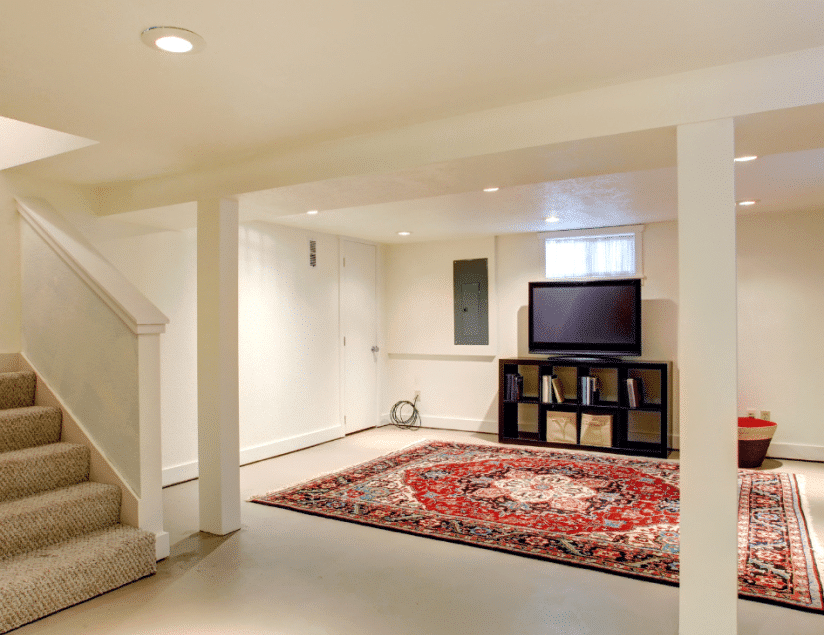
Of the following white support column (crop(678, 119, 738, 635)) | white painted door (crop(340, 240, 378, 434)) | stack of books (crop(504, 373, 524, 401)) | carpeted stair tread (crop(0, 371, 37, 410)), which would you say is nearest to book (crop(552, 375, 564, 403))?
stack of books (crop(504, 373, 524, 401))

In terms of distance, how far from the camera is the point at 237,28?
1.83 meters

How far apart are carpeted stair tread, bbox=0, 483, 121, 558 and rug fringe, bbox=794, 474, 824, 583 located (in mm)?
3395

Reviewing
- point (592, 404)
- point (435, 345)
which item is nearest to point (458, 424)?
point (435, 345)

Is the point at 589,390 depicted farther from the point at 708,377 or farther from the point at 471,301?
the point at 708,377

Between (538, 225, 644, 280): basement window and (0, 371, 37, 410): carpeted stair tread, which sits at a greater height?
(538, 225, 644, 280): basement window

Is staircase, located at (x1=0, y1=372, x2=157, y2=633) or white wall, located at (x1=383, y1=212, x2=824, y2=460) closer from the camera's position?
staircase, located at (x1=0, y1=372, x2=157, y2=633)

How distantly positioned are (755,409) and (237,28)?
17.3 feet

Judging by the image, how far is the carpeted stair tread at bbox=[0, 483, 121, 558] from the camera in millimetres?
2607

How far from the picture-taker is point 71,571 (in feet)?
8.34

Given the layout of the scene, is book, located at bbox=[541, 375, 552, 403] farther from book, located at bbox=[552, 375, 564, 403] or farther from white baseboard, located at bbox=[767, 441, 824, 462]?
white baseboard, located at bbox=[767, 441, 824, 462]

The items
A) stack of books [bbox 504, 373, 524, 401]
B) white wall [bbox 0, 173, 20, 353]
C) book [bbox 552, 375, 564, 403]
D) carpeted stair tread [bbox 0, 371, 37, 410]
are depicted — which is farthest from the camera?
stack of books [bbox 504, 373, 524, 401]

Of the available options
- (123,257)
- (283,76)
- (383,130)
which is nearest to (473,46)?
(283,76)

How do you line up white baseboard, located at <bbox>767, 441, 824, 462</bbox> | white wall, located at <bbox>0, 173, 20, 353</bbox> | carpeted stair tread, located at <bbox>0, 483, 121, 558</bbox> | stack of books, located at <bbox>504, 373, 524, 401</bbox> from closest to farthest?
carpeted stair tread, located at <bbox>0, 483, 121, 558</bbox>
white wall, located at <bbox>0, 173, 20, 353</bbox>
white baseboard, located at <bbox>767, 441, 824, 462</bbox>
stack of books, located at <bbox>504, 373, 524, 401</bbox>

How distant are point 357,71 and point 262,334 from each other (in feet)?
11.6
